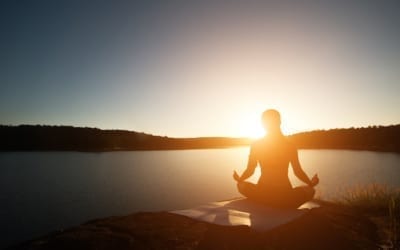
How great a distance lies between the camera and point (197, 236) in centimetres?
513

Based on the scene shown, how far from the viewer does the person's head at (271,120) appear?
657 cm

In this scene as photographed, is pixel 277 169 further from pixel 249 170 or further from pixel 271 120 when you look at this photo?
pixel 271 120

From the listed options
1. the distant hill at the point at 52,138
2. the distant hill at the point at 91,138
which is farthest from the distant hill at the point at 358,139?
the distant hill at the point at 52,138

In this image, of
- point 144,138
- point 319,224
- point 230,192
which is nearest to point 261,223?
point 319,224

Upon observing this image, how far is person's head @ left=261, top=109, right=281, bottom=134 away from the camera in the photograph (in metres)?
6.57

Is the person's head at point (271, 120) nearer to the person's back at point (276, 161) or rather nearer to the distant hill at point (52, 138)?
the person's back at point (276, 161)

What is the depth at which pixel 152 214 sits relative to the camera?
21.9 ft

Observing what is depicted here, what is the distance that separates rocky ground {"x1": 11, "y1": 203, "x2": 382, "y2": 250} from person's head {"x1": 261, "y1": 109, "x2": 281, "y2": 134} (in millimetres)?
1793

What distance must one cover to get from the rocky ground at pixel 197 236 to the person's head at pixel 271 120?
5.88 feet

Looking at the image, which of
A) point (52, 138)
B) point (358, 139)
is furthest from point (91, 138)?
point (358, 139)

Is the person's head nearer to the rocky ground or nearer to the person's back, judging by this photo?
the person's back

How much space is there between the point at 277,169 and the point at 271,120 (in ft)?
3.42

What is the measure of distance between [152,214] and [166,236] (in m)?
1.63

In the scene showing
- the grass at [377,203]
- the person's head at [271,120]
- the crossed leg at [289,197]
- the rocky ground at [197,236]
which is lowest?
the grass at [377,203]
